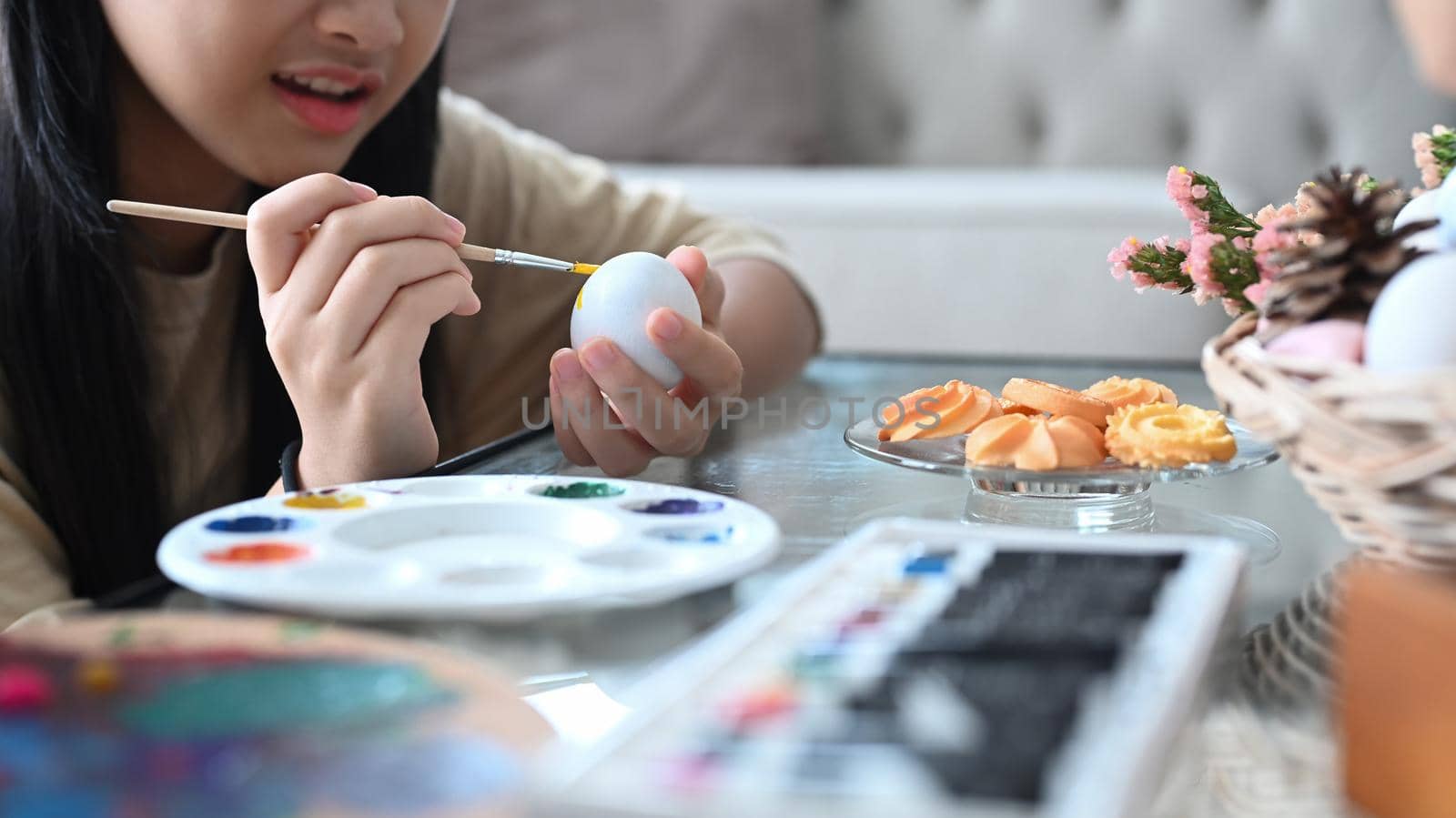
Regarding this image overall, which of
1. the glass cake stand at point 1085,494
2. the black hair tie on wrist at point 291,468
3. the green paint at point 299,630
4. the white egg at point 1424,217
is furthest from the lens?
the black hair tie on wrist at point 291,468

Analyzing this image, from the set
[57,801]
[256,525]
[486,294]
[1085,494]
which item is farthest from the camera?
[486,294]

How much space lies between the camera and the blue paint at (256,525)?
509 mm

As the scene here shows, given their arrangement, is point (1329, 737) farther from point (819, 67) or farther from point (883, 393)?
point (819, 67)

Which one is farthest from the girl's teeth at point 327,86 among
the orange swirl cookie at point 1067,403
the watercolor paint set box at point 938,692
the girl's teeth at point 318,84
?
the watercolor paint set box at point 938,692

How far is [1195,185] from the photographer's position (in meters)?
0.67

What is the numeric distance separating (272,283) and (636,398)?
0.65 feet

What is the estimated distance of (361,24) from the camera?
2.91 ft

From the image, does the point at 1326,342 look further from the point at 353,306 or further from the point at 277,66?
the point at 277,66

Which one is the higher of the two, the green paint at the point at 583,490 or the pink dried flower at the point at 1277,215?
the pink dried flower at the point at 1277,215

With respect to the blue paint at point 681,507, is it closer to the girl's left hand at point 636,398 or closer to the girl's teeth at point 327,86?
the girl's left hand at point 636,398

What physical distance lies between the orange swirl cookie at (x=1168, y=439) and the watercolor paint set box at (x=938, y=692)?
0.17 meters

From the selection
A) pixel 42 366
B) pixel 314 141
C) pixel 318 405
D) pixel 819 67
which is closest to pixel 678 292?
pixel 318 405

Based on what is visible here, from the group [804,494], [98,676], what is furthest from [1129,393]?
[98,676]

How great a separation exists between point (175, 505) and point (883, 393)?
0.52m
